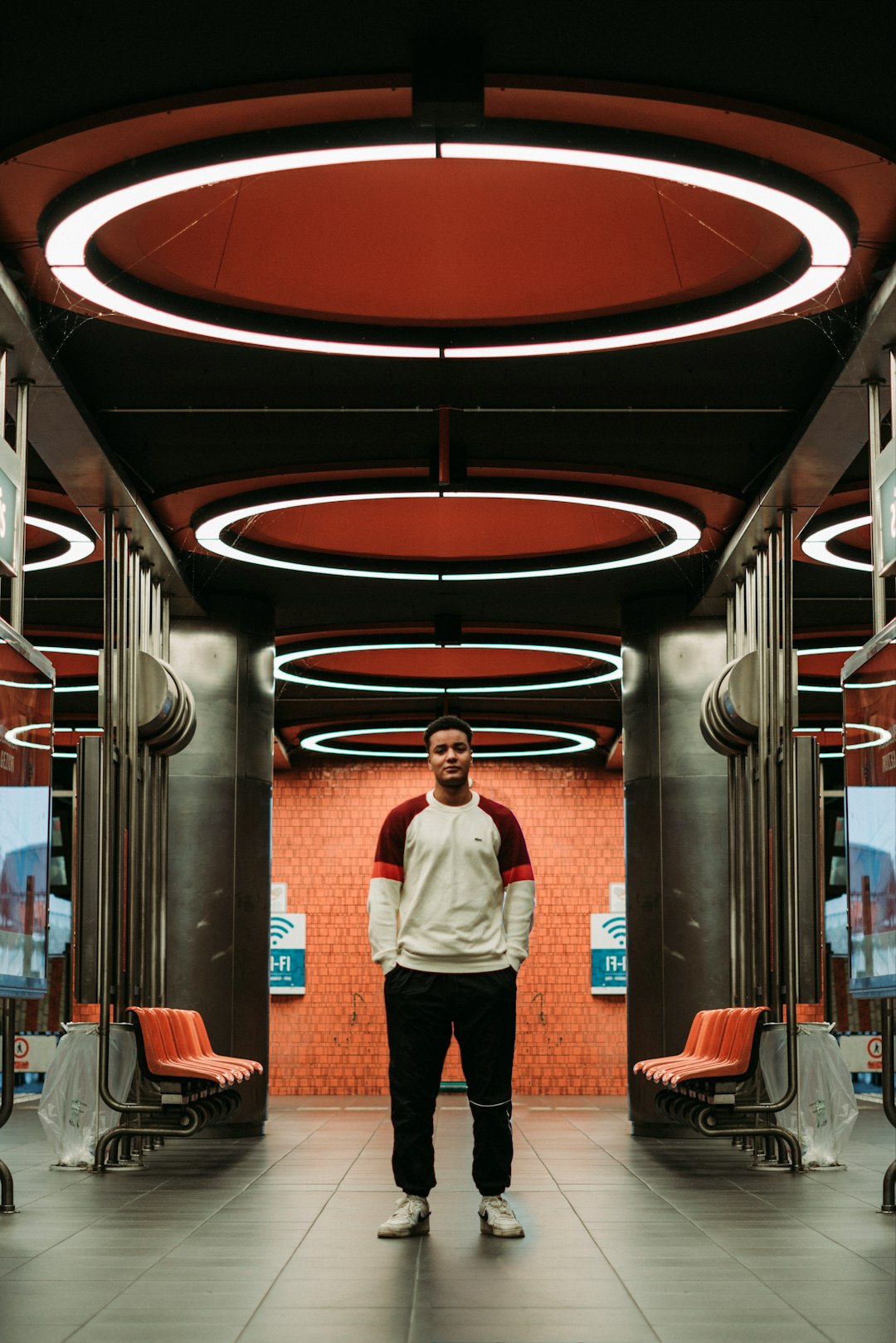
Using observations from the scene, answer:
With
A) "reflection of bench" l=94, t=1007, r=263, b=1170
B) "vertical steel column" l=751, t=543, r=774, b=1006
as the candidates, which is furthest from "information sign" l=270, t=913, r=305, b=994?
"vertical steel column" l=751, t=543, r=774, b=1006

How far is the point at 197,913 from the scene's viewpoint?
13.2 meters

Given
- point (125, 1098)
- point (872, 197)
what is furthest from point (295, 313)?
point (125, 1098)

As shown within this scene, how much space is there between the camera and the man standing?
611cm

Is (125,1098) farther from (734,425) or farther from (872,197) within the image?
(872,197)

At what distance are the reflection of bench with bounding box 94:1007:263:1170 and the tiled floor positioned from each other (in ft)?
0.96

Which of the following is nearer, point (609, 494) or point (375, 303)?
point (375, 303)

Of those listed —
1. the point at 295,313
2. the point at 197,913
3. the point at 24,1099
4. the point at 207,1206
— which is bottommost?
the point at 24,1099

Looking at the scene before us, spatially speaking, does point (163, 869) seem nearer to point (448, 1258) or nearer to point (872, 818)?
point (448, 1258)

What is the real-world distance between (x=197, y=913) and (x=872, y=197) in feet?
27.6

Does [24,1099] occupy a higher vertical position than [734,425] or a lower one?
lower

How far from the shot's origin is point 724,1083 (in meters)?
9.80

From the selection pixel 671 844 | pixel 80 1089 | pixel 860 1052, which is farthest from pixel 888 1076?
pixel 860 1052

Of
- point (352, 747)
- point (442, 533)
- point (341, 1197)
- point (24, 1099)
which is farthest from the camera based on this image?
point (352, 747)

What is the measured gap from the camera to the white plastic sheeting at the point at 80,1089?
32.5ft
